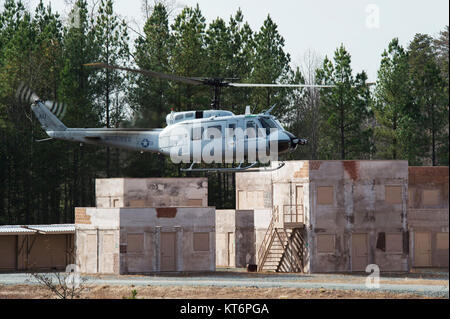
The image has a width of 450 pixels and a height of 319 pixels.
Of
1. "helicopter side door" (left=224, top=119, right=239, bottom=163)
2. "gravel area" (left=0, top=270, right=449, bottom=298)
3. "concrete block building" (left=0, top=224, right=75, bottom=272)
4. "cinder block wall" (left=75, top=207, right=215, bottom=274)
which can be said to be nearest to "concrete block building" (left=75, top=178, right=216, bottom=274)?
"cinder block wall" (left=75, top=207, right=215, bottom=274)

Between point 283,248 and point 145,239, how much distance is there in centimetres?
899

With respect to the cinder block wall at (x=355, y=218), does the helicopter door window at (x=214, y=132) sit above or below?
above

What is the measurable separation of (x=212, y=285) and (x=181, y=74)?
36.8 m

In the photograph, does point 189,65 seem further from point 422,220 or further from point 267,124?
point 267,124

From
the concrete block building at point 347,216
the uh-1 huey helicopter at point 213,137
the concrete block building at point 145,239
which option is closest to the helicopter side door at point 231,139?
the uh-1 huey helicopter at point 213,137

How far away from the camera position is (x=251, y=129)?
44844mm

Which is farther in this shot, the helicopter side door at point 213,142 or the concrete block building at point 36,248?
the concrete block building at point 36,248

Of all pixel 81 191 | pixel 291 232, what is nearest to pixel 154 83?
pixel 81 191

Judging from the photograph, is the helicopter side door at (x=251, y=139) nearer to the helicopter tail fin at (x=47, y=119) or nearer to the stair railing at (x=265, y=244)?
the stair railing at (x=265, y=244)

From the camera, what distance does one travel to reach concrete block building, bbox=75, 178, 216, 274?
5112cm

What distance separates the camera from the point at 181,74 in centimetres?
7781

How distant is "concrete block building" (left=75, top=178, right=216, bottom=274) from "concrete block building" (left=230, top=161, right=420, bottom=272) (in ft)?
16.5

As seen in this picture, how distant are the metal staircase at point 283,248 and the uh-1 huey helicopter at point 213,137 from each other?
9.41 m

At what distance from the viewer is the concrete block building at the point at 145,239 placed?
2013 inches
